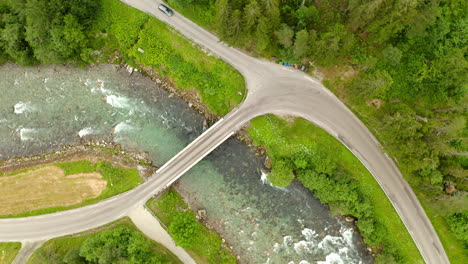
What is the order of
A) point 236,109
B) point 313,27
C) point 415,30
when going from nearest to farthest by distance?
point 415,30, point 313,27, point 236,109

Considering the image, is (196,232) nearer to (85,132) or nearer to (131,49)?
(85,132)

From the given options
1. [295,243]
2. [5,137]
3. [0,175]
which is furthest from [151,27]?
[295,243]

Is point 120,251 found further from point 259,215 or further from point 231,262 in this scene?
point 259,215

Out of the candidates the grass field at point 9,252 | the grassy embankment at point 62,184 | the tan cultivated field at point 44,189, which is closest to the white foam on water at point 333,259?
the grassy embankment at point 62,184

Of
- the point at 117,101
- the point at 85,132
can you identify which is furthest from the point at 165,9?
the point at 85,132

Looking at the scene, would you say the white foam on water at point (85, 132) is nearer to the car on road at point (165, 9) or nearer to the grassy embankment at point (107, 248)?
the grassy embankment at point (107, 248)

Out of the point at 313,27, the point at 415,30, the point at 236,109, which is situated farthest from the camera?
the point at 236,109

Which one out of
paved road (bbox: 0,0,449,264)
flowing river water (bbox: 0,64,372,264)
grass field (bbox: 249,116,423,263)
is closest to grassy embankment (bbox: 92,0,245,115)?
paved road (bbox: 0,0,449,264)
